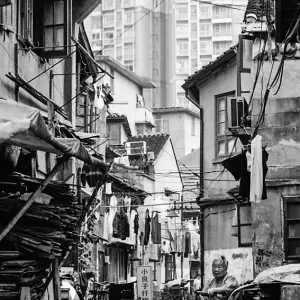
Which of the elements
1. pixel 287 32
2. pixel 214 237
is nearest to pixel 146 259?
pixel 214 237

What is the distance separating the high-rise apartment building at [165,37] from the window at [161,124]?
20.6 metres

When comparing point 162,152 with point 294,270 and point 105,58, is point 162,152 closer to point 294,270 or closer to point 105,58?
point 105,58

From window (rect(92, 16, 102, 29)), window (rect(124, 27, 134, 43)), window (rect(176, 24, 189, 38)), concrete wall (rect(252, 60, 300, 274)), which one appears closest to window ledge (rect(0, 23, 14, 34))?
concrete wall (rect(252, 60, 300, 274))

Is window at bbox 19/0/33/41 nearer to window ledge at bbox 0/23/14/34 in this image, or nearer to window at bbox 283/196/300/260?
window ledge at bbox 0/23/14/34

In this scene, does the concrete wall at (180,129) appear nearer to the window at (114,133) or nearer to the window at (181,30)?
the window at (114,133)

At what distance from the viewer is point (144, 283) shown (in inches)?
1679

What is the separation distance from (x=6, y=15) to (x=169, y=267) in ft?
169

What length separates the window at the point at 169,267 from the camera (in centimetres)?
6938

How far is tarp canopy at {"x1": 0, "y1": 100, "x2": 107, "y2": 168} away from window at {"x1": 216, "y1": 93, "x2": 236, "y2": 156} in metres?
19.7

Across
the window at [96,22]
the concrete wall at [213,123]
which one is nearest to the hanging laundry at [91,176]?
the concrete wall at [213,123]

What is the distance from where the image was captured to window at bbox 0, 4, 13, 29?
765 inches

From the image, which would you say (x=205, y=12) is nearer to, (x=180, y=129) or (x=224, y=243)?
(x=180, y=129)

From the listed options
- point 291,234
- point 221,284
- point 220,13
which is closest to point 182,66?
point 220,13

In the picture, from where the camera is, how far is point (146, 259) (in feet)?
204
